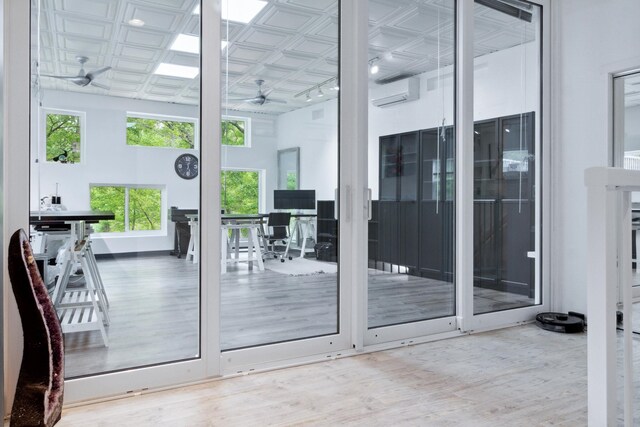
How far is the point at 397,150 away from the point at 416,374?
1.62m

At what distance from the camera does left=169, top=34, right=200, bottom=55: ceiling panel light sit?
2.64 metres

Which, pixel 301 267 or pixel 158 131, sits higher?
pixel 158 131

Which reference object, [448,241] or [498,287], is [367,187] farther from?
[498,287]

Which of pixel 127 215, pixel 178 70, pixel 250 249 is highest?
pixel 178 70

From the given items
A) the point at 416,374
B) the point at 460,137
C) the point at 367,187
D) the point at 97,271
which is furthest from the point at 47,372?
the point at 460,137

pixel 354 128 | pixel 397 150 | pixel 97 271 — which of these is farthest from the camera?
pixel 397 150

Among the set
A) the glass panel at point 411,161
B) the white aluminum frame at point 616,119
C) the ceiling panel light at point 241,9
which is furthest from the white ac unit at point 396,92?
the white aluminum frame at point 616,119

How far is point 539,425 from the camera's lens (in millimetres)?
2076

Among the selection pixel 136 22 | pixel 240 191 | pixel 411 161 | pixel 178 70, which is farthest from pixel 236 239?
pixel 411 161

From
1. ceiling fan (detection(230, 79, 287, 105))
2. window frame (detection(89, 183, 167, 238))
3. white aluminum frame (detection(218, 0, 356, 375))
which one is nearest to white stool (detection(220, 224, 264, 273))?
window frame (detection(89, 183, 167, 238))

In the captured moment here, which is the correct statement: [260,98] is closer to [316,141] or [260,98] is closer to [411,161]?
[316,141]

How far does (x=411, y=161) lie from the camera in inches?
141

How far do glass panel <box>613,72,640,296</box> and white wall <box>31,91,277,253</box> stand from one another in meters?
3.04

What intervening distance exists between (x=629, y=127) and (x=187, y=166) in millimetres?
3396
